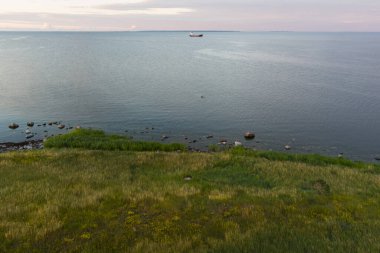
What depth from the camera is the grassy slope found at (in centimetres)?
1105

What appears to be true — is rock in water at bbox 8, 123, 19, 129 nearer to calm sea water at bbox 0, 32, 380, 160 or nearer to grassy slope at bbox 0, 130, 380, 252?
calm sea water at bbox 0, 32, 380, 160

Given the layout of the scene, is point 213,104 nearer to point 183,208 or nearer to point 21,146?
point 21,146

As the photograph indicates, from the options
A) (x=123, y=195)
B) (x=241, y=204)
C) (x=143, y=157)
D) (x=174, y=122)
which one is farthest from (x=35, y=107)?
(x=241, y=204)

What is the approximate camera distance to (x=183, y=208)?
14445mm

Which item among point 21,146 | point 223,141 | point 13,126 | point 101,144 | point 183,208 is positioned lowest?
point 223,141

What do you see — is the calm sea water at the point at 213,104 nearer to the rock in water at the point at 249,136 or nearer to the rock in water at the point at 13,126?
the rock in water at the point at 13,126

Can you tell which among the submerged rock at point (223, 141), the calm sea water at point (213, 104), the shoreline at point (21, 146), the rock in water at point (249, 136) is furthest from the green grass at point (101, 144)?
the rock in water at point (249, 136)

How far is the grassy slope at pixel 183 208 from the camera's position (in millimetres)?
11048

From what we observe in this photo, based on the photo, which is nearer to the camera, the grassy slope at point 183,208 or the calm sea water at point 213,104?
the grassy slope at point 183,208

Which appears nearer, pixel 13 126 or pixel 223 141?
pixel 223 141

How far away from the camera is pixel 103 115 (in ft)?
169

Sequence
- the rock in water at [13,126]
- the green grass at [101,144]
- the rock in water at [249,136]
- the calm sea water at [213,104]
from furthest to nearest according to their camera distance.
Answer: the rock in water at [13,126] → the calm sea water at [213,104] → the rock in water at [249,136] → the green grass at [101,144]

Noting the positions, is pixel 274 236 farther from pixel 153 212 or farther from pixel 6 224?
pixel 6 224

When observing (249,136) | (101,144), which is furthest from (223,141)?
(101,144)
